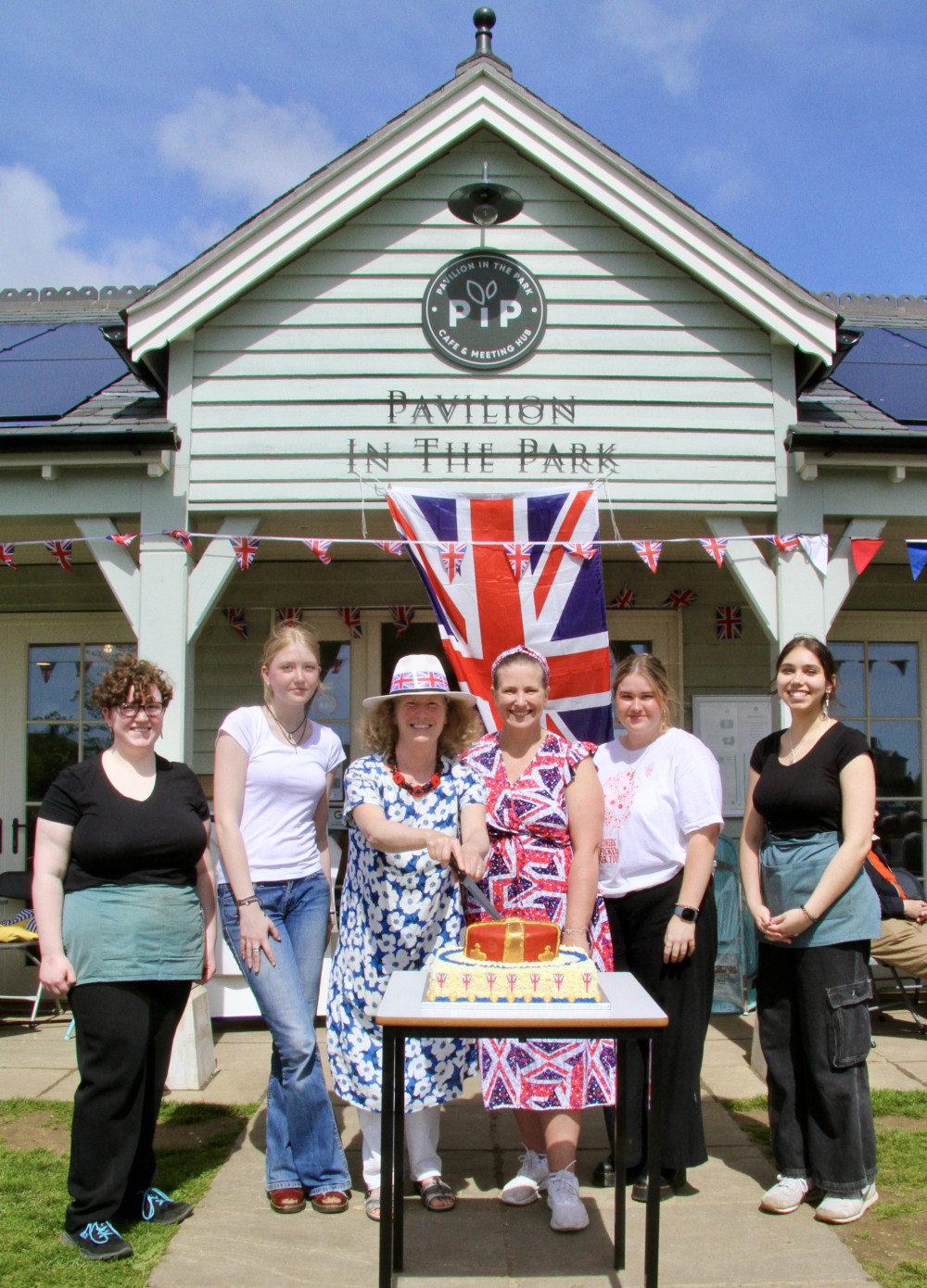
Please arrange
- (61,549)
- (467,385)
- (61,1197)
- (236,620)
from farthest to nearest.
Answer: (236,620)
(61,549)
(467,385)
(61,1197)

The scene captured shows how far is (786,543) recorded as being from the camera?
5.16 m

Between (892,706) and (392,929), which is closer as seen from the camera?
(392,929)

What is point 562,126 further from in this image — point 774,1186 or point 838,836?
point 774,1186

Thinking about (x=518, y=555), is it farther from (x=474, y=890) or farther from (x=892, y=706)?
(x=892, y=706)

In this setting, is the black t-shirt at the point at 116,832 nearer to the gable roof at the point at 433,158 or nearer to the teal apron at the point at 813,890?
the teal apron at the point at 813,890

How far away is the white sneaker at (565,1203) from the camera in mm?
3035

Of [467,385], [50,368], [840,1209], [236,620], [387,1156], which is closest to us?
[387,1156]

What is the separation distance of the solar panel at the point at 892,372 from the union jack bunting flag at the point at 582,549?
183 centimetres

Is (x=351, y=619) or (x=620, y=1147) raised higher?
(x=351, y=619)

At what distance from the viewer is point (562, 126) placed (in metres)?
5.25

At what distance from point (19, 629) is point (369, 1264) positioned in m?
5.27

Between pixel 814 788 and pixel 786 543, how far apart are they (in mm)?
2222

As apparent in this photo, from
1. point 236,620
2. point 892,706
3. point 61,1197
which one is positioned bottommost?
point 61,1197

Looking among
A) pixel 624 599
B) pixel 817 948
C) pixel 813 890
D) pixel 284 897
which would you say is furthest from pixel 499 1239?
pixel 624 599
